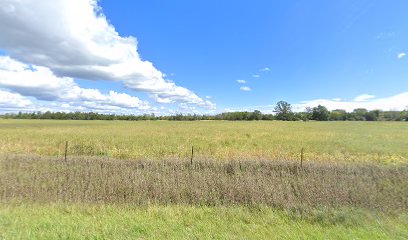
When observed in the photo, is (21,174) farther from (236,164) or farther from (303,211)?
(303,211)

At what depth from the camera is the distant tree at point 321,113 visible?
504 ft

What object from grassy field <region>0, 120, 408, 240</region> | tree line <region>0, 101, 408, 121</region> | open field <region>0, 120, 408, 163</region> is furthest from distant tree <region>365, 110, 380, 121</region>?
grassy field <region>0, 120, 408, 240</region>

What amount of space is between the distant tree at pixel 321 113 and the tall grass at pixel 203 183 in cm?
15927

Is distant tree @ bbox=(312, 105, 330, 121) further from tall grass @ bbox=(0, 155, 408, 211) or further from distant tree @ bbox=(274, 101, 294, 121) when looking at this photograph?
tall grass @ bbox=(0, 155, 408, 211)

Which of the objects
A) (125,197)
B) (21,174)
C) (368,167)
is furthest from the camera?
(368,167)

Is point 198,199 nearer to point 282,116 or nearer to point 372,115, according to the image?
point 282,116

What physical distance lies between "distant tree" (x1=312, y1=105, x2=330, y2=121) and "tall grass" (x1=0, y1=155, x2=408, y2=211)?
6270 inches

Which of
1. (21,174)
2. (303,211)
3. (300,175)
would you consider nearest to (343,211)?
(303,211)

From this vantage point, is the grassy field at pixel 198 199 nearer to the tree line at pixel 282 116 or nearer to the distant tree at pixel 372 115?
the tree line at pixel 282 116

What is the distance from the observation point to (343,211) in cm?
648

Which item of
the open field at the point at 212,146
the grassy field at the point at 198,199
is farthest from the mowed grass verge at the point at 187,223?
the open field at the point at 212,146

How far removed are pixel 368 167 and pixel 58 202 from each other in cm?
1038

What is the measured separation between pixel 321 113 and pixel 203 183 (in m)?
163

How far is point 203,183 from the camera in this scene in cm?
826
